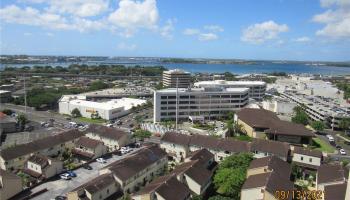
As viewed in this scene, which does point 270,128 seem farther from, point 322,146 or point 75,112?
point 75,112

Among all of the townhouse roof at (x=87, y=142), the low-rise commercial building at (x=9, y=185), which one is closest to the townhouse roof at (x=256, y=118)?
the townhouse roof at (x=87, y=142)

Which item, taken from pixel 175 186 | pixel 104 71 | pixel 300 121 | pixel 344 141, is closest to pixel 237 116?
pixel 300 121

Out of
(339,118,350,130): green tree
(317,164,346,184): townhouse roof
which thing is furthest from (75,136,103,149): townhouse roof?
(339,118,350,130): green tree

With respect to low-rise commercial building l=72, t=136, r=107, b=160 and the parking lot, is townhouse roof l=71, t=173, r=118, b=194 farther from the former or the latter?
low-rise commercial building l=72, t=136, r=107, b=160

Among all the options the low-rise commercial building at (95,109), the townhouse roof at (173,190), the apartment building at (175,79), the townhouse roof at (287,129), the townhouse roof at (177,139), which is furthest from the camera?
the apartment building at (175,79)

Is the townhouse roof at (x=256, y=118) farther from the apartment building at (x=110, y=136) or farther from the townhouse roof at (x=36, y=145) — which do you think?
the townhouse roof at (x=36, y=145)
